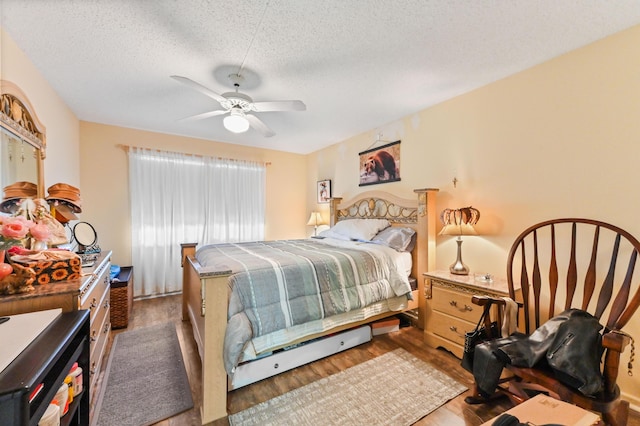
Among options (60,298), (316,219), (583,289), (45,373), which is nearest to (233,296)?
(60,298)

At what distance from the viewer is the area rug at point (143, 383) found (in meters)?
1.61

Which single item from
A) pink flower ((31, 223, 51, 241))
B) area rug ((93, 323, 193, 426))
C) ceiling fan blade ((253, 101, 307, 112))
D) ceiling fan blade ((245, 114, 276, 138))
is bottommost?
area rug ((93, 323, 193, 426))

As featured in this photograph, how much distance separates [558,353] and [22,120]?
382cm

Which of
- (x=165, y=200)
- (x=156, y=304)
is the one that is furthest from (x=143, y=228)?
(x=156, y=304)

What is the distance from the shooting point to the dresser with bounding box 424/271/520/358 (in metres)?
2.10

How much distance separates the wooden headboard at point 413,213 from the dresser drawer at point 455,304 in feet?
1.27

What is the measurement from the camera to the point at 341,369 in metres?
2.07

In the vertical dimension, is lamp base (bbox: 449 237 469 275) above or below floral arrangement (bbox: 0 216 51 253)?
below

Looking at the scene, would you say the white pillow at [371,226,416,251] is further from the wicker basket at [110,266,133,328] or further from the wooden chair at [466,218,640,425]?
the wicker basket at [110,266,133,328]

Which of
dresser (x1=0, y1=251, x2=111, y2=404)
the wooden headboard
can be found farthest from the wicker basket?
the wooden headboard

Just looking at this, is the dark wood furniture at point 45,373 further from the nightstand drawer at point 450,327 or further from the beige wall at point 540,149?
the beige wall at point 540,149

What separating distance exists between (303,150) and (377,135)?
71.3 inches

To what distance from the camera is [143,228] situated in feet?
12.5

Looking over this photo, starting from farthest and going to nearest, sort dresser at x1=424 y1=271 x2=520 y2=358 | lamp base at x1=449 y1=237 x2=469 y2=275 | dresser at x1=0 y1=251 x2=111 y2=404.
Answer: lamp base at x1=449 y1=237 x2=469 y2=275 → dresser at x1=424 y1=271 x2=520 y2=358 → dresser at x1=0 y1=251 x2=111 y2=404
